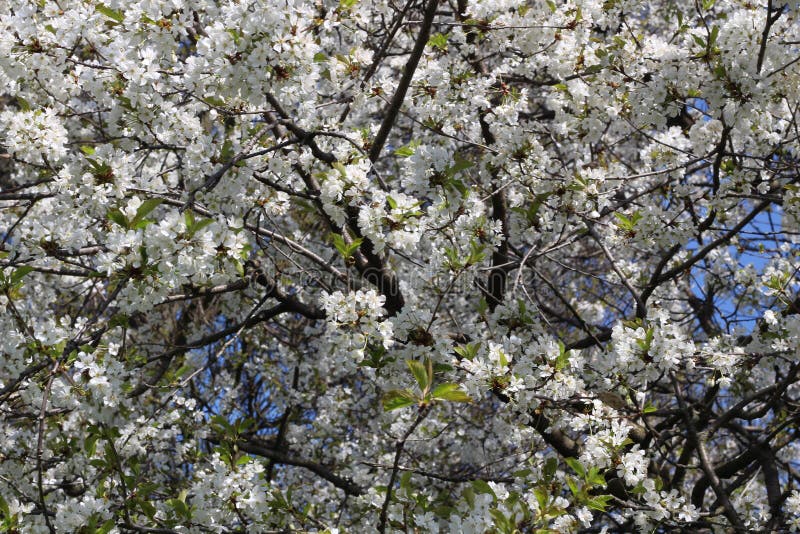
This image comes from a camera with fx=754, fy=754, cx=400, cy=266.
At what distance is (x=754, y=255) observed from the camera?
488 centimetres

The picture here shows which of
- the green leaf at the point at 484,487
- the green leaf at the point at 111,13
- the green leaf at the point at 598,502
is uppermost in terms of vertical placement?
the green leaf at the point at 111,13

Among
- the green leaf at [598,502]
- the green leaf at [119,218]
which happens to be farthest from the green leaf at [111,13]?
the green leaf at [598,502]

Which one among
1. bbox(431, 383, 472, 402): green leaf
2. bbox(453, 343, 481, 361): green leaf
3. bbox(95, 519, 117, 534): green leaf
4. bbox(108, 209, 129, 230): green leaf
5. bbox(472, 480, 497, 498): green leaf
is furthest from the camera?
bbox(95, 519, 117, 534): green leaf

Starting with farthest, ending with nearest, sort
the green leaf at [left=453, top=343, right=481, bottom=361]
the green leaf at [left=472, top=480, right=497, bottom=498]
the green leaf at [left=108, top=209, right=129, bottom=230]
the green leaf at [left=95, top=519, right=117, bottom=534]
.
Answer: the green leaf at [left=95, top=519, right=117, bottom=534] → the green leaf at [left=453, top=343, right=481, bottom=361] → the green leaf at [left=472, top=480, right=497, bottom=498] → the green leaf at [left=108, top=209, right=129, bottom=230]

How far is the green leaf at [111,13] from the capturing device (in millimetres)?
2779

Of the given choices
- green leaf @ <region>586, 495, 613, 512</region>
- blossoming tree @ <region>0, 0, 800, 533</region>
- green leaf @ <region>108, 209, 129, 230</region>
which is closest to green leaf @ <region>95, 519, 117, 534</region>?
blossoming tree @ <region>0, 0, 800, 533</region>

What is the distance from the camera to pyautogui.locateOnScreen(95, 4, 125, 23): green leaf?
109 inches

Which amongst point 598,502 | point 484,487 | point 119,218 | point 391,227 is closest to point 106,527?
point 119,218

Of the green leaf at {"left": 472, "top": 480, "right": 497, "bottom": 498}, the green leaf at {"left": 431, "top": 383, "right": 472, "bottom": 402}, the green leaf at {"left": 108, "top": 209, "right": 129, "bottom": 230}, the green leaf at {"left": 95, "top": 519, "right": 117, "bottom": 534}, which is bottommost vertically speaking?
the green leaf at {"left": 472, "top": 480, "right": 497, "bottom": 498}

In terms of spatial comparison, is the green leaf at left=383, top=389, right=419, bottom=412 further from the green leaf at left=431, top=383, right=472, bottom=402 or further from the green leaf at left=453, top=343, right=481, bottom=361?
the green leaf at left=453, top=343, right=481, bottom=361

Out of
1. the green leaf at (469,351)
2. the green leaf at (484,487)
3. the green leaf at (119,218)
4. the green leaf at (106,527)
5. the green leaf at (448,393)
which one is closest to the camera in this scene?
the green leaf at (448,393)

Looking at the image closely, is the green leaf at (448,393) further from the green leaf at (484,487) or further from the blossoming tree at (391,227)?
the green leaf at (484,487)

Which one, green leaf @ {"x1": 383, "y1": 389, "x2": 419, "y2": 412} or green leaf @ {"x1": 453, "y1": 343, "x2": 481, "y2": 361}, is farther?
green leaf @ {"x1": 453, "y1": 343, "x2": 481, "y2": 361}

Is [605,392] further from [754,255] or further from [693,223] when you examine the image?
[754,255]
